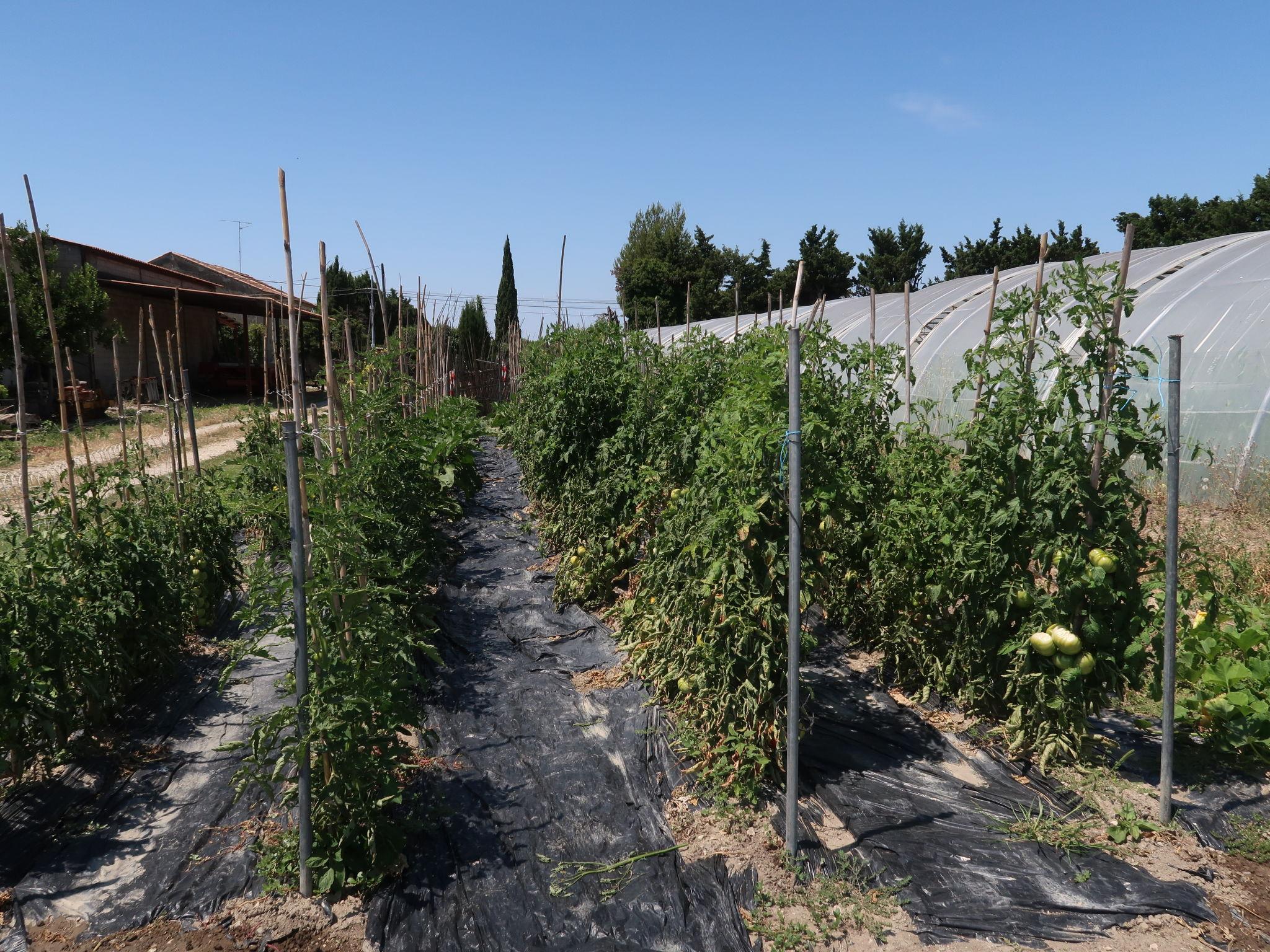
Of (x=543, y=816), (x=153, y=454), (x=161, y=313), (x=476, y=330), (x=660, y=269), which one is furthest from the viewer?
(x=660, y=269)

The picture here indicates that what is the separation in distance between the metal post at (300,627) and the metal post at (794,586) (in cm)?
171

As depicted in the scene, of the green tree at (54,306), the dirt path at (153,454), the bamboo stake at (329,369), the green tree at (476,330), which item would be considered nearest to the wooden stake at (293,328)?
the bamboo stake at (329,369)

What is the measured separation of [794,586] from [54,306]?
53.9 ft

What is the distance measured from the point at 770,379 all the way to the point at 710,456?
0.42 metres

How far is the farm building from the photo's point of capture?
1738 centimetres

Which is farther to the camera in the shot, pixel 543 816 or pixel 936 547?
pixel 936 547

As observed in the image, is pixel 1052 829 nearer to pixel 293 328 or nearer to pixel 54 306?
pixel 293 328

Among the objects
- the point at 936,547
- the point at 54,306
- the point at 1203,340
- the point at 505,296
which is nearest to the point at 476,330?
the point at 505,296

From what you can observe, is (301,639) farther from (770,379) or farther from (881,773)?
(881,773)

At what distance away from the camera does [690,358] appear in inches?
207

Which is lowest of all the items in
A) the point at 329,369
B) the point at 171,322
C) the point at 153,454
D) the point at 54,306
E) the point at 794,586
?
the point at 794,586

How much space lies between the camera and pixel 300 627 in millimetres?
2715

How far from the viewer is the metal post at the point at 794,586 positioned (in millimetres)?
2973

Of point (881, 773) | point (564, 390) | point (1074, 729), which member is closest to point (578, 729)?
point (881, 773)
